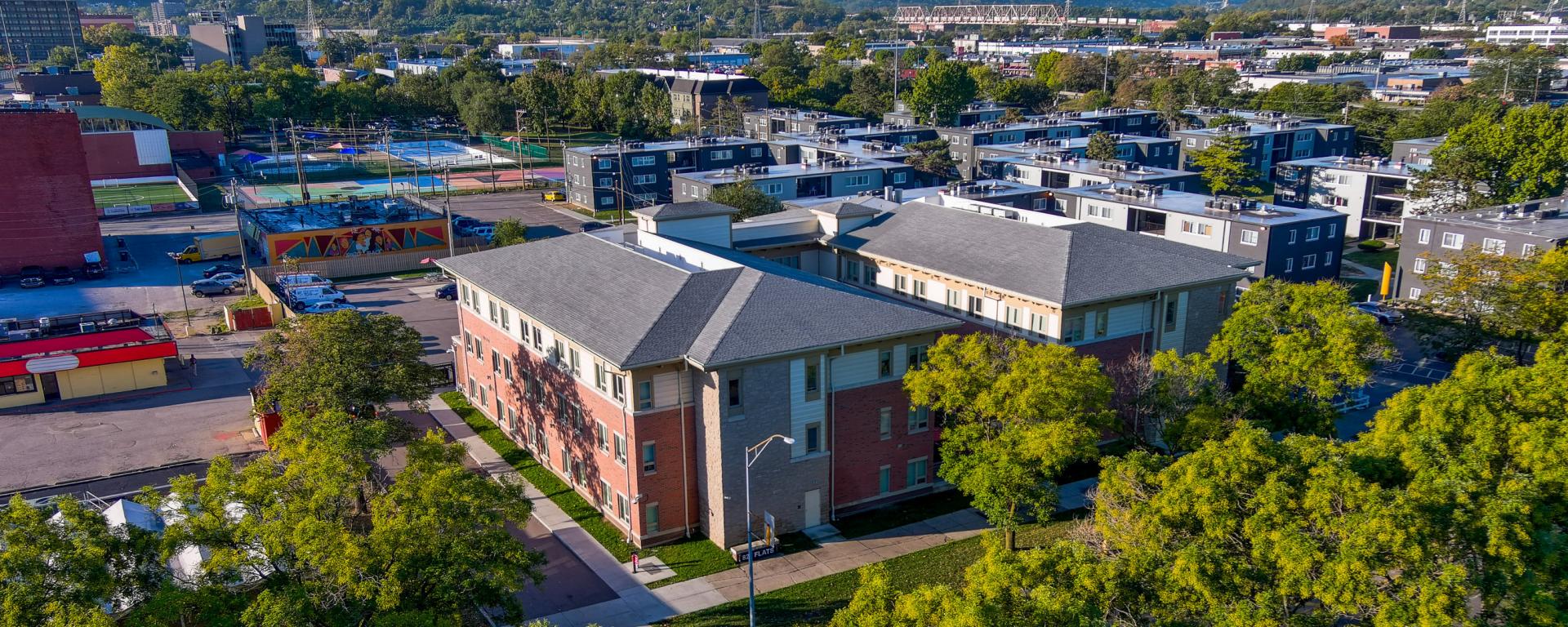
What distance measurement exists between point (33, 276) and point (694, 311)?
247 feet

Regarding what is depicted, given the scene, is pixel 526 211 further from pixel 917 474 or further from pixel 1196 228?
pixel 917 474

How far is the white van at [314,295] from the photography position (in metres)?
76.9

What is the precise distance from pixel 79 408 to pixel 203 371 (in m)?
7.19

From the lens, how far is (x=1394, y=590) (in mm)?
26031

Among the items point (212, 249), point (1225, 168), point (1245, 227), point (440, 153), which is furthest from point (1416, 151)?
point (440, 153)

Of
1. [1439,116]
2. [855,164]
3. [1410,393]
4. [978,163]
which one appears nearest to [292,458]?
[1410,393]

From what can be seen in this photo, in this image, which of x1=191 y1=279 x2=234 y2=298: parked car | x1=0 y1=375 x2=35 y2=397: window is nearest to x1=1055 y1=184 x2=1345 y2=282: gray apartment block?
x1=0 y1=375 x2=35 y2=397: window

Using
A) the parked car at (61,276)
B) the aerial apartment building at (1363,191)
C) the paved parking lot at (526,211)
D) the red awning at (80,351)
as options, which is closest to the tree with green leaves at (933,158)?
the aerial apartment building at (1363,191)

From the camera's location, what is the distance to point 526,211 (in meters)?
117

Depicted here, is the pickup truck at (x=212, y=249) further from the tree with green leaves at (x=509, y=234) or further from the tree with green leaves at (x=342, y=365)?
the tree with green leaves at (x=342, y=365)

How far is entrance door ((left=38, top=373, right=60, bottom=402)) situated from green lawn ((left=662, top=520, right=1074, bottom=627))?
144 feet

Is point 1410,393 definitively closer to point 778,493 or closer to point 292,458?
point 778,493

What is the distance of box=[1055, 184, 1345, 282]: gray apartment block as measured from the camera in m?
69.9

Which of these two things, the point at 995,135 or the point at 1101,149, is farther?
the point at 995,135
